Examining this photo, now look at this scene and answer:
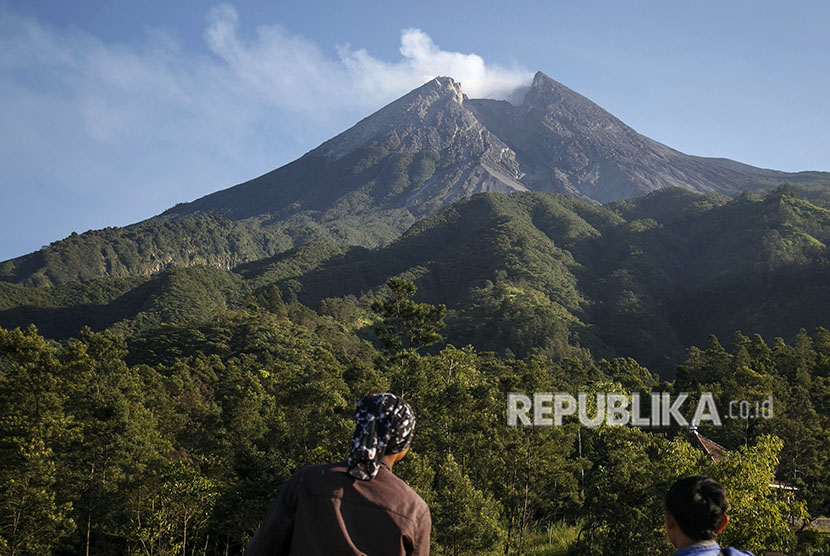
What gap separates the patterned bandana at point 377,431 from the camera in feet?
7.29

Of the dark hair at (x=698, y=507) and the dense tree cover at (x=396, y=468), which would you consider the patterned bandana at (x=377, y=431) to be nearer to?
the dark hair at (x=698, y=507)

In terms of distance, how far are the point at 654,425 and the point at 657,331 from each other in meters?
48.9

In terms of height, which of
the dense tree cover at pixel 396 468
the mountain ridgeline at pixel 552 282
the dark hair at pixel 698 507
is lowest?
the dense tree cover at pixel 396 468

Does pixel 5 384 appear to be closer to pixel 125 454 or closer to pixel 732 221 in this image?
pixel 125 454

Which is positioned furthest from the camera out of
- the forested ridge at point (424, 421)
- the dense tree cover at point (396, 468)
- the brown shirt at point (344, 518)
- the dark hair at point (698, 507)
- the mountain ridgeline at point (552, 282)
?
the mountain ridgeline at point (552, 282)

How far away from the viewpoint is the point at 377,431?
7.54 feet

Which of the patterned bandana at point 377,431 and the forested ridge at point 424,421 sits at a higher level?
the patterned bandana at point 377,431

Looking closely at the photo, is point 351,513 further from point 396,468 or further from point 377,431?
point 396,468

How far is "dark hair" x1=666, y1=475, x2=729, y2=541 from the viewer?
94.2 inches

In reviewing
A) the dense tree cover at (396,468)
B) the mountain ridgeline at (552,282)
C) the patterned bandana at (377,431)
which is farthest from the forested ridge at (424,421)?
the patterned bandana at (377,431)

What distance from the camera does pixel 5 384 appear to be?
17.6m

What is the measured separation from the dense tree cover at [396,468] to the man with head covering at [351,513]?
1136cm

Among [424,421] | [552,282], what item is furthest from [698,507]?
[552,282]

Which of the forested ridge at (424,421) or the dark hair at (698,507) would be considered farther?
the forested ridge at (424,421)
